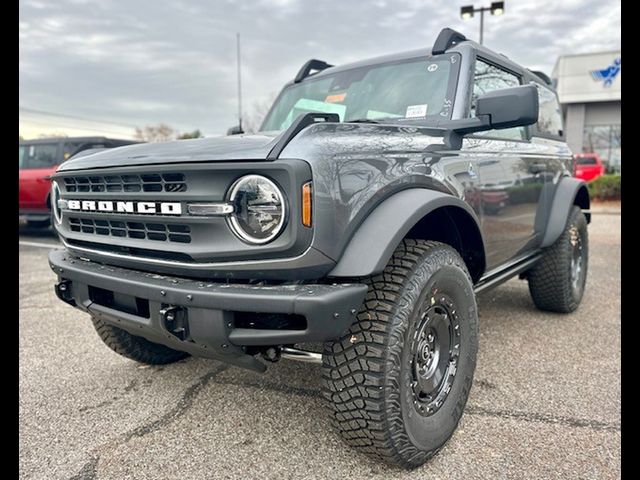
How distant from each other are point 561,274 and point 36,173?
30.7 feet

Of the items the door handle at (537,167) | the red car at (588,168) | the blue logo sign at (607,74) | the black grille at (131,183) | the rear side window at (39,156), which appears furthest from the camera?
the blue logo sign at (607,74)

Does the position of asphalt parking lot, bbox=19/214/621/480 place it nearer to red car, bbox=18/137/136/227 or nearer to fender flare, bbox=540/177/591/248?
fender flare, bbox=540/177/591/248

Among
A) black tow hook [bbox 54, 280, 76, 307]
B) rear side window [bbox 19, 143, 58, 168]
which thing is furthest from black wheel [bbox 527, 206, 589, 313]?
rear side window [bbox 19, 143, 58, 168]

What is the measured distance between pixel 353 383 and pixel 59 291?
4.99ft

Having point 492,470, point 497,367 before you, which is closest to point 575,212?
point 497,367

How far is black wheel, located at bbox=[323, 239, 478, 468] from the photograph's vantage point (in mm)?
1864

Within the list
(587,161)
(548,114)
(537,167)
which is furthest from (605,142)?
(537,167)

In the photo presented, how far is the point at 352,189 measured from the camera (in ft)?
6.07

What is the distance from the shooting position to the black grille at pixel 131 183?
1.93m

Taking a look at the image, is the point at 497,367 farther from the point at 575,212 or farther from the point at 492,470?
the point at 575,212

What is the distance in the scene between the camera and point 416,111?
2707mm

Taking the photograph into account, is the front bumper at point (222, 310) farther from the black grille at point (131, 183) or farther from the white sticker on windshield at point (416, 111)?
the white sticker on windshield at point (416, 111)

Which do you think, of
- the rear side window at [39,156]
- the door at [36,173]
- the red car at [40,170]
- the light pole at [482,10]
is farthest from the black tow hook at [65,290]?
the light pole at [482,10]

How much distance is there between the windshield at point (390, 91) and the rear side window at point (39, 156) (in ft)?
25.8
